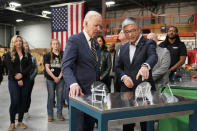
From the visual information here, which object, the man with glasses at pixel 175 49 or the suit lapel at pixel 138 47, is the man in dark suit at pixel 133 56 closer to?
the suit lapel at pixel 138 47

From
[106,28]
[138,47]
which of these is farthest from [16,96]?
[106,28]

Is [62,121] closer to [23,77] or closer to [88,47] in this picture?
[23,77]

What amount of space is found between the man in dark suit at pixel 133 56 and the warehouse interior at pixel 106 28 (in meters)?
0.75

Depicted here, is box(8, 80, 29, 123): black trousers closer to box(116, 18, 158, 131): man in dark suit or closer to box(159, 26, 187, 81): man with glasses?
box(116, 18, 158, 131): man in dark suit

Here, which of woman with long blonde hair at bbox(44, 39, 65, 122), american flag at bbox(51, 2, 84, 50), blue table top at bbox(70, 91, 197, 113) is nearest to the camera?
blue table top at bbox(70, 91, 197, 113)

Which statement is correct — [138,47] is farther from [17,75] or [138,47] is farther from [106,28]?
[106,28]

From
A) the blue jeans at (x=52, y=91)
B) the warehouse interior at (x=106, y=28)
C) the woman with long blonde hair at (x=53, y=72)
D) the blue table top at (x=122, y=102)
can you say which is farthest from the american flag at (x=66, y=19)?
the blue table top at (x=122, y=102)

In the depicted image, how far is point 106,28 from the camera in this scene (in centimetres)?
1355

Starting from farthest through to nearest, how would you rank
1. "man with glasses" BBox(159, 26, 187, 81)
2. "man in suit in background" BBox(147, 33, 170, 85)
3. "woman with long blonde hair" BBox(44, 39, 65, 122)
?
1. "woman with long blonde hair" BBox(44, 39, 65, 122)
2. "man with glasses" BBox(159, 26, 187, 81)
3. "man in suit in background" BBox(147, 33, 170, 85)

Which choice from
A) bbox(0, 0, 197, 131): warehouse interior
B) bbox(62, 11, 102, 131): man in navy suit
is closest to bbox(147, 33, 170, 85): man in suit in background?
bbox(0, 0, 197, 131): warehouse interior

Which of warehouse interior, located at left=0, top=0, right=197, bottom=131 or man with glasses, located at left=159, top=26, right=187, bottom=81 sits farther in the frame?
man with glasses, located at left=159, top=26, right=187, bottom=81

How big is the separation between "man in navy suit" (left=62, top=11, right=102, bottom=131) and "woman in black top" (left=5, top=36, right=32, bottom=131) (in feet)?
5.90

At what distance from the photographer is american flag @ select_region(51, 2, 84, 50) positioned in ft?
15.4

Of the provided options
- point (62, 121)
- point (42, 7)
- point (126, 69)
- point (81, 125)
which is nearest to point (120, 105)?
point (81, 125)
